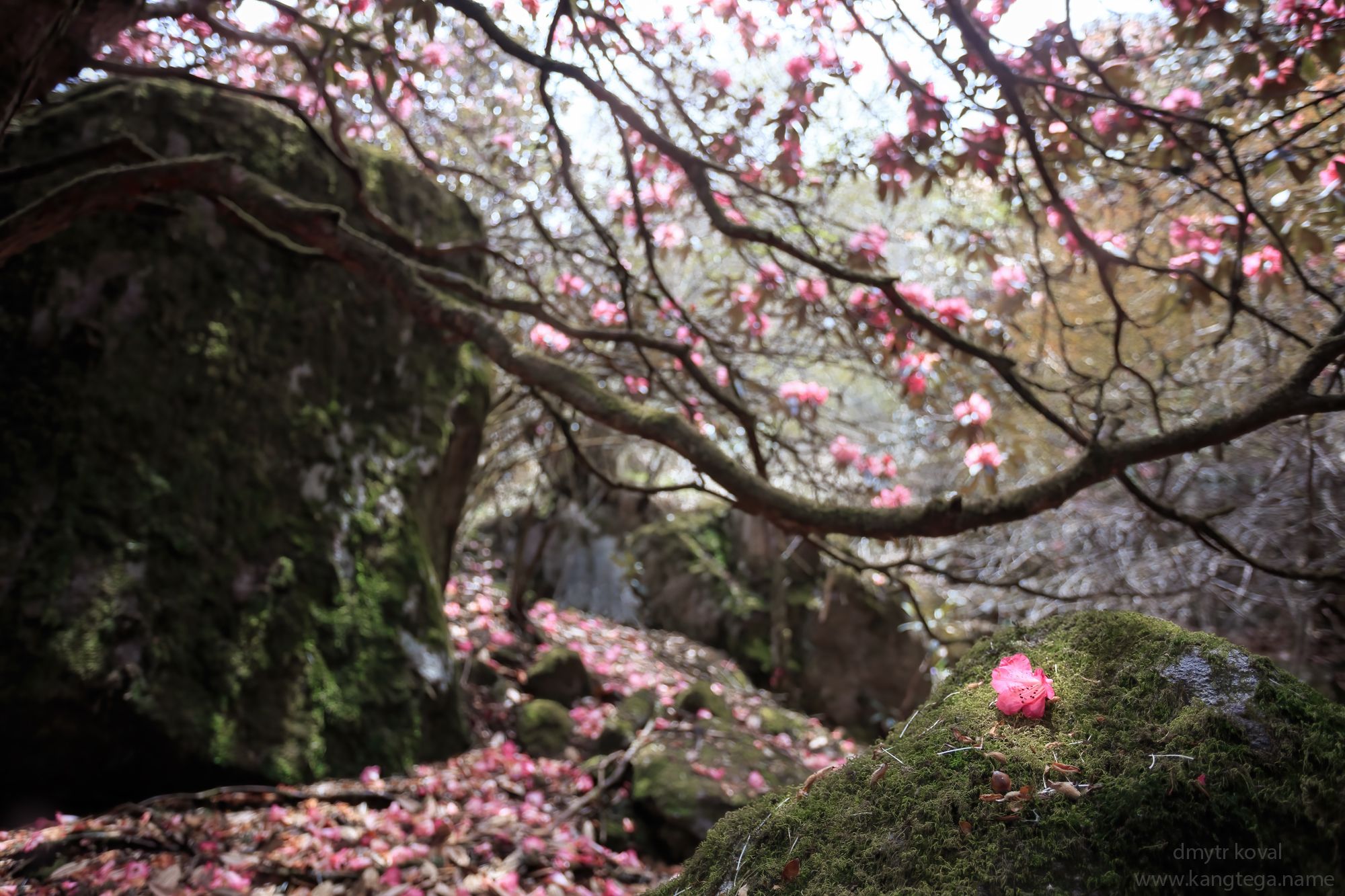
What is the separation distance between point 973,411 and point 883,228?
7.59ft

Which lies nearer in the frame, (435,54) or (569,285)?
(569,285)

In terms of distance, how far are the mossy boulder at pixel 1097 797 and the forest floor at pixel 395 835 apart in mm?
1515

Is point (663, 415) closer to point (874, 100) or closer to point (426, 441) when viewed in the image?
point (426, 441)

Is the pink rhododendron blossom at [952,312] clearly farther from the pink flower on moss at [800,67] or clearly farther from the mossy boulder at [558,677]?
the mossy boulder at [558,677]

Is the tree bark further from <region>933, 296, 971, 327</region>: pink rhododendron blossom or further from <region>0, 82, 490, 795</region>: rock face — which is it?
<region>933, 296, 971, 327</region>: pink rhododendron blossom

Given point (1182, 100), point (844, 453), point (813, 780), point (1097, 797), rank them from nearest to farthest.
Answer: point (1097, 797)
point (813, 780)
point (1182, 100)
point (844, 453)

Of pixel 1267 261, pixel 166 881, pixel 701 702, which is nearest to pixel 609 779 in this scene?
pixel 701 702

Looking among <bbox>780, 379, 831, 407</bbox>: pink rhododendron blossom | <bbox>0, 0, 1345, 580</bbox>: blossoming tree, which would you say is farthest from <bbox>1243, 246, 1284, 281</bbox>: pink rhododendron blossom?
<bbox>780, 379, 831, 407</bbox>: pink rhododendron blossom

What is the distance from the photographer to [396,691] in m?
2.87

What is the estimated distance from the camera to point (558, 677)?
13.6 ft

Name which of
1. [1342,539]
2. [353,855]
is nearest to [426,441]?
[353,855]

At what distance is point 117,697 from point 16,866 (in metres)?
0.51

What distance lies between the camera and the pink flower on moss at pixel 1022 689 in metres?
0.93

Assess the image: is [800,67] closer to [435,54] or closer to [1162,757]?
[435,54]
